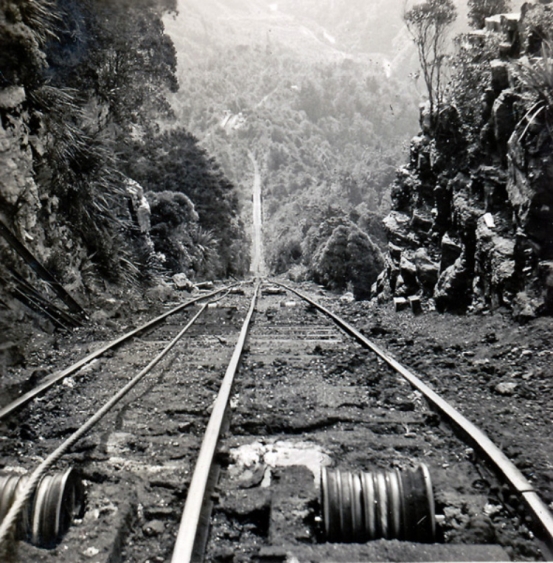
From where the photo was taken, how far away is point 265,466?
10.5 ft

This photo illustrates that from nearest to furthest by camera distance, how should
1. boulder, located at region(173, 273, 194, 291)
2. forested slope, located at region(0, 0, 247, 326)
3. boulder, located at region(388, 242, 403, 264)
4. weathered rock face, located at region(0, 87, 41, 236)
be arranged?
weathered rock face, located at region(0, 87, 41, 236) → forested slope, located at region(0, 0, 247, 326) → boulder, located at region(388, 242, 403, 264) → boulder, located at region(173, 273, 194, 291)

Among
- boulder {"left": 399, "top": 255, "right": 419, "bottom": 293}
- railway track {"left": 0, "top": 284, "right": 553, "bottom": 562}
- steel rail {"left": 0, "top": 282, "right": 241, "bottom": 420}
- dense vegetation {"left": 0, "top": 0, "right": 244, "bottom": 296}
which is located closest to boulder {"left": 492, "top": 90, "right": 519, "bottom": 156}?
boulder {"left": 399, "top": 255, "right": 419, "bottom": 293}

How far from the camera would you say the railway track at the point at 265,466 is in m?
2.42

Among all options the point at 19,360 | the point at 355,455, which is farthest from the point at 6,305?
the point at 355,455

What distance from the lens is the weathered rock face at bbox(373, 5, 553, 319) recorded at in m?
7.12

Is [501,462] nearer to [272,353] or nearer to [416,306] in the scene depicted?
[272,353]

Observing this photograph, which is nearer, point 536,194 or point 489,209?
point 536,194

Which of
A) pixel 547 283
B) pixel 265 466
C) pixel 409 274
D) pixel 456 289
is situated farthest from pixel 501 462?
pixel 409 274

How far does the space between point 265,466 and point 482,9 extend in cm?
1659

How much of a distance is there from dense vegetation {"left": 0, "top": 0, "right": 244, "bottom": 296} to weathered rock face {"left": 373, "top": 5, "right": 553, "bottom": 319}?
26.0 ft

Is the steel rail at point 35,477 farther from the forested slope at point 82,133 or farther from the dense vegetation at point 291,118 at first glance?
the dense vegetation at point 291,118

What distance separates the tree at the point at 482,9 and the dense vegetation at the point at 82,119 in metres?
11.0

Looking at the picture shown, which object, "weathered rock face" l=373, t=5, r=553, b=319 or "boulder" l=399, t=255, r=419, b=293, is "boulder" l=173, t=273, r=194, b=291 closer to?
"weathered rock face" l=373, t=5, r=553, b=319

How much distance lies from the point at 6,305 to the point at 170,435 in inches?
175
